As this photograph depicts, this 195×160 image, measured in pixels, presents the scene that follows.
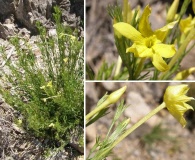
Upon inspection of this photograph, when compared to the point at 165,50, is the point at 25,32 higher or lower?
lower

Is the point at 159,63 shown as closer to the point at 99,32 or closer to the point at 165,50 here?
the point at 165,50

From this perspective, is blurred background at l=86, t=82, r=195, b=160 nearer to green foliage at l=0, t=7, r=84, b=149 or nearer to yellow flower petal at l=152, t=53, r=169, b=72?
green foliage at l=0, t=7, r=84, b=149

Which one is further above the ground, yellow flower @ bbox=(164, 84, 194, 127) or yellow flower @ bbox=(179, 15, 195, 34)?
yellow flower @ bbox=(179, 15, 195, 34)

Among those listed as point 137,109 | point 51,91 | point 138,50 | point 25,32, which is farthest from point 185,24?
point 25,32

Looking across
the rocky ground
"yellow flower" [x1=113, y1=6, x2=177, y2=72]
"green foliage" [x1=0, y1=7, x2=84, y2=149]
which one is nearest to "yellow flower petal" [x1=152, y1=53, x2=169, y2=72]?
"yellow flower" [x1=113, y1=6, x2=177, y2=72]

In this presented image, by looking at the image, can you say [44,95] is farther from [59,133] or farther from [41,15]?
[41,15]

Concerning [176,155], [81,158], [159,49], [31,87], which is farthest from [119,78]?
[176,155]
